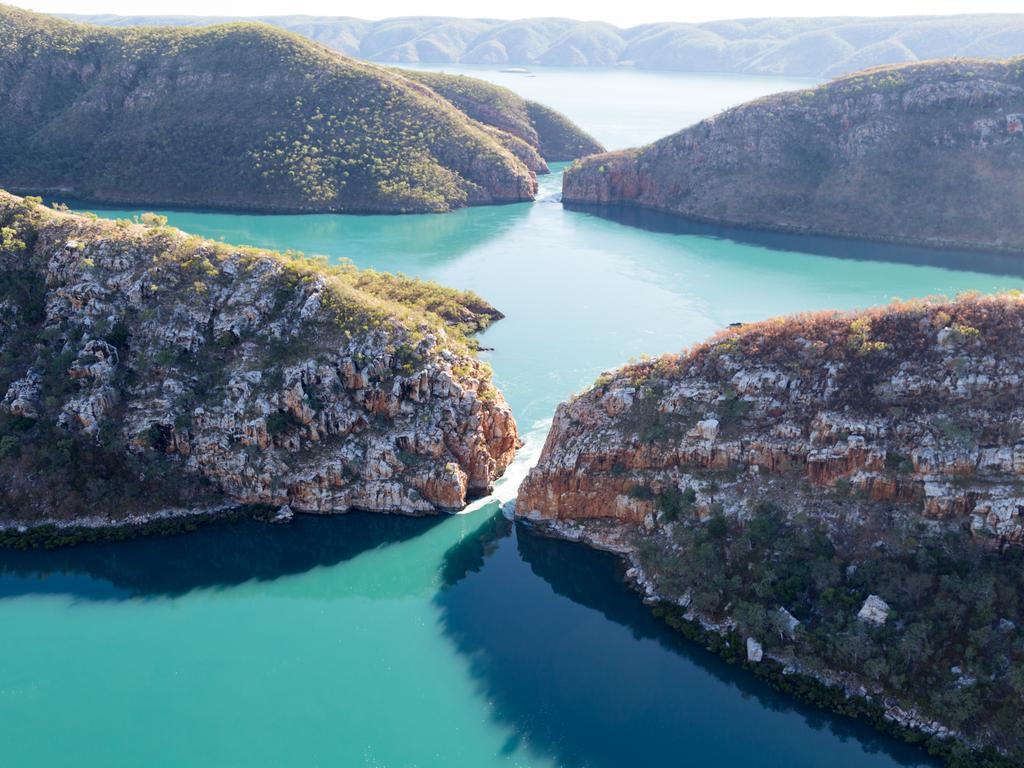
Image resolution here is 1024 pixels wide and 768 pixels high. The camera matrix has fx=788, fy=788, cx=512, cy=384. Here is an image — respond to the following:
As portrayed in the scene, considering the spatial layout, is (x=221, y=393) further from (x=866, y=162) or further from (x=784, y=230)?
(x=866, y=162)

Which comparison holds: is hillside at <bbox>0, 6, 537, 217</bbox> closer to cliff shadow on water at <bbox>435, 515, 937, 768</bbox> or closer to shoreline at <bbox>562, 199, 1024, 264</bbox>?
shoreline at <bbox>562, 199, 1024, 264</bbox>

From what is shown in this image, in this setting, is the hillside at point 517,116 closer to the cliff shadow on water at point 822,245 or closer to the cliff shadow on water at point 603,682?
the cliff shadow on water at point 822,245

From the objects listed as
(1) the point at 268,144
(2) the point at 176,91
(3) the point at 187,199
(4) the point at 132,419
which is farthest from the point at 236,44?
(4) the point at 132,419

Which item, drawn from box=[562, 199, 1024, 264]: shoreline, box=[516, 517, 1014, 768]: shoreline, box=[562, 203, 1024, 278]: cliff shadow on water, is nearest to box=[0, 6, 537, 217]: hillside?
box=[562, 199, 1024, 264]: shoreline

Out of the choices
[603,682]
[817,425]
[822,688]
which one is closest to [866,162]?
[817,425]

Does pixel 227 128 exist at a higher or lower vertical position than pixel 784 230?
higher
